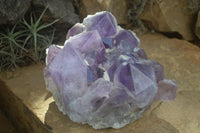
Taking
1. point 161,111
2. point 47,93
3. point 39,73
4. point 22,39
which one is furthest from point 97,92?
point 22,39

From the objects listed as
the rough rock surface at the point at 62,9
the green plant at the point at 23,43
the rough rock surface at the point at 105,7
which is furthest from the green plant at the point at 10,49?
the rough rock surface at the point at 105,7

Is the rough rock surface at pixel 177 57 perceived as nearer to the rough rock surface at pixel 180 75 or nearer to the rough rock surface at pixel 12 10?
the rough rock surface at pixel 180 75

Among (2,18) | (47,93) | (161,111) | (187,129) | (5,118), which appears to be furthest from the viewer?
(5,118)

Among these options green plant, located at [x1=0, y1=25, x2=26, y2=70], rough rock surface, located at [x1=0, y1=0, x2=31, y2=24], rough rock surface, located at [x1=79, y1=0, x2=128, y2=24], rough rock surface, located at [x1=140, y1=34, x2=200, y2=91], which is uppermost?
rough rock surface, located at [x1=0, y1=0, x2=31, y2=24]

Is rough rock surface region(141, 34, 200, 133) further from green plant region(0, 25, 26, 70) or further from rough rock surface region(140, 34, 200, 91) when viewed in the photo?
green plant region(0, 25, 26, 70)

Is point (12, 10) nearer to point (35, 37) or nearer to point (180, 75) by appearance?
point (35, 37)

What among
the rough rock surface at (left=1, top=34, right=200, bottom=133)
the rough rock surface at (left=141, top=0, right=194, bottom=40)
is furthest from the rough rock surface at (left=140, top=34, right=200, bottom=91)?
the rough rock surface at (left=141, top=0, right=194, bottom=40)

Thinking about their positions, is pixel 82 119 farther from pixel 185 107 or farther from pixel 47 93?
pixel 185 107
